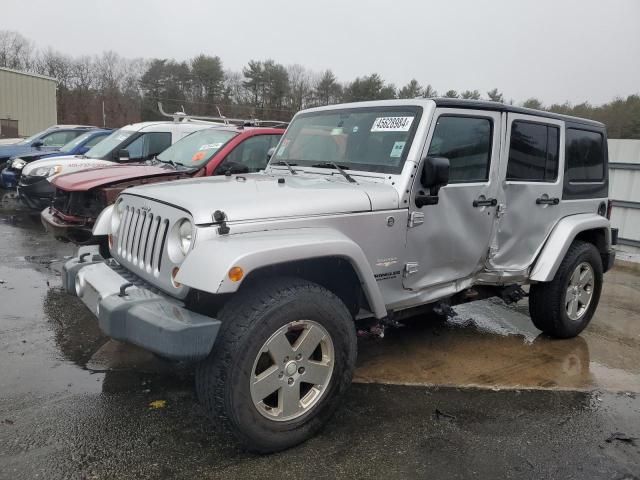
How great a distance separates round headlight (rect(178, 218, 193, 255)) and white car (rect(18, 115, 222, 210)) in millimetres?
5925

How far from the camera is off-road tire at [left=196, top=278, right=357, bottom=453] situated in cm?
255

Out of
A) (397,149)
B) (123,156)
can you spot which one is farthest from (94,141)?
(397,149)

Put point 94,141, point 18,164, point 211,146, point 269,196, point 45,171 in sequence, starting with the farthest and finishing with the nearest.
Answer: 1. point 94,141
2. point 18,164
3. point 45,171
4. point 211,146
5. point 269,196

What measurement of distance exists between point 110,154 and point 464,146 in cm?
667

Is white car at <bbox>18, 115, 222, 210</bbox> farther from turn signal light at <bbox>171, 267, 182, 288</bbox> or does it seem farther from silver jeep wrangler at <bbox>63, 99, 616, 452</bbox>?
turn signal light at <bbox>171, 267, 182, 288</bbox>

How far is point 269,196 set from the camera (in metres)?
2.96

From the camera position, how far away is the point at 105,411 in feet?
10.5

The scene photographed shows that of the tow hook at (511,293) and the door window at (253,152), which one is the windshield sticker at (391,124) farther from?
the door window at (253,152)

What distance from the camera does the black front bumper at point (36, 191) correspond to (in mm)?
8469

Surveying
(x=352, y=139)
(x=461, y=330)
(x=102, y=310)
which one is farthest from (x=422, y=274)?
(x=102, y=310)

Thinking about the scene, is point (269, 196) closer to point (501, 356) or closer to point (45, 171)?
point (501, 356)

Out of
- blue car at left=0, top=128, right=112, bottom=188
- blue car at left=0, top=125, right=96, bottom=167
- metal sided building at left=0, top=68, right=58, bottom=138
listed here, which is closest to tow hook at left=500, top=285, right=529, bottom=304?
blue car at left=0, top=128, right=112, bottom=188

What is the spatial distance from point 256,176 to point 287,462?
212cm

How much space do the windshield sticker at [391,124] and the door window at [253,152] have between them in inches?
133
